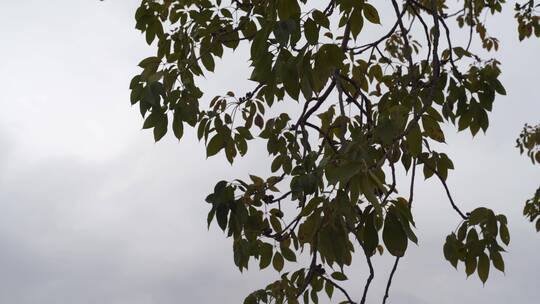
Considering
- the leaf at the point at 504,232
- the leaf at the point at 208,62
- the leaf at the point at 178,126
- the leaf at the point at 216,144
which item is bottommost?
the leaf at the point at 504,232

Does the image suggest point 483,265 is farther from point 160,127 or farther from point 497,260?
point 160,127

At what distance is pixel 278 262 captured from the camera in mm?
2564

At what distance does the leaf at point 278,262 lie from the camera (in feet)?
8.39

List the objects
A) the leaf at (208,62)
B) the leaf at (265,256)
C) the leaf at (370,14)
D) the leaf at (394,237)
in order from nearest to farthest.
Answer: the leaf at (394,237), the leaf at (370,14), the leaf at (208,62), the leaf at (265,256)

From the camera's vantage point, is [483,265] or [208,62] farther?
[208,62]

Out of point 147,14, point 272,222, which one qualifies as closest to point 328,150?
point 272,222

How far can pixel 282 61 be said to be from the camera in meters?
1.46

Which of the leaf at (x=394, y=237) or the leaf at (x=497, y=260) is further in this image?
the leaf at (x=497, y=260)

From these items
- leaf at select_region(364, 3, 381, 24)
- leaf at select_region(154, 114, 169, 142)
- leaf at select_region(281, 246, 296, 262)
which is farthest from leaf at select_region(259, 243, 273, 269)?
leaf at select_region(364, 3, 381, 24)

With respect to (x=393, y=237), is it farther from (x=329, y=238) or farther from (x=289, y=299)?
(x=289, y=299)

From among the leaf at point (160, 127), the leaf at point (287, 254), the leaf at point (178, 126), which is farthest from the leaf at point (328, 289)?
the leaf at point (160, 127)

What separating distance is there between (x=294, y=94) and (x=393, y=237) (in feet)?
1.43

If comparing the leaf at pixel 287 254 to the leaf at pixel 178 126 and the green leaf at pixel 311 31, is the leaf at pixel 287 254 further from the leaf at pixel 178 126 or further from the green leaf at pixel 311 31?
the green leaf at pixel 311 31

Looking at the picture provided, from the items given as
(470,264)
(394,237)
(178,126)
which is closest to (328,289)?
(470,264)
